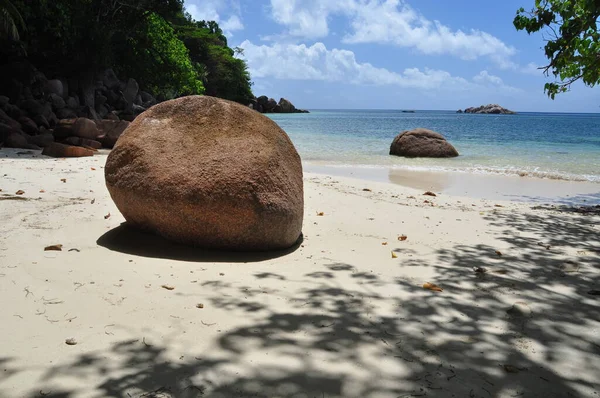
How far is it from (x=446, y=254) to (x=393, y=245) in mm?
580

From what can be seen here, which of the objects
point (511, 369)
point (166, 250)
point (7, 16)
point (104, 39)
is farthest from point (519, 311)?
point (104, 39)

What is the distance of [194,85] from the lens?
30.2m

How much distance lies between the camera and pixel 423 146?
19.3m

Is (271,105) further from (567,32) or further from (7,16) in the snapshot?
(567,32)

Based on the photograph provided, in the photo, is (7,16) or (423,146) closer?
(7,16)

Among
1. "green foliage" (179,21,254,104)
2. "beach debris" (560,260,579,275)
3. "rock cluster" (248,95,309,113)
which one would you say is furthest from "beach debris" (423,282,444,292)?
"rock cluster" (248,95,309,113)

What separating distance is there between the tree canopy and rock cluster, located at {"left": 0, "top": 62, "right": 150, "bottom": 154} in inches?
41.4

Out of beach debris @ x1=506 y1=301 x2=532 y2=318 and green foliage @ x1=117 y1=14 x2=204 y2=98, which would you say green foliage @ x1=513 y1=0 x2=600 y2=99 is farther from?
green foliage @ x1=117 y1=14 x2=204 y2=98

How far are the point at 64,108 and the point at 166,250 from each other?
1943 centimetres

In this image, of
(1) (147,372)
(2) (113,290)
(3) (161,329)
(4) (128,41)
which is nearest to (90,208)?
(2) (113,290)

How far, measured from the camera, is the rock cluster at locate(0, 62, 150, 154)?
585 inches

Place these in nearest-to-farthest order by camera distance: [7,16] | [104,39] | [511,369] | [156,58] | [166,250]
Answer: [511,369], [166,250], [7,16], [104,39], [156,58]

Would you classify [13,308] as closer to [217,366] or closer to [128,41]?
[217,366]

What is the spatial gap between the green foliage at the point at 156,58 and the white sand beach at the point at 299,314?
79.9 ft
